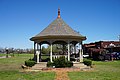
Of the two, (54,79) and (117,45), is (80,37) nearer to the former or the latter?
(54,79)

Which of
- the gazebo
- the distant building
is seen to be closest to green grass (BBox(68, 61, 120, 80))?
the gazebo

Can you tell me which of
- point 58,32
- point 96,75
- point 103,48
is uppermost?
point 58,32

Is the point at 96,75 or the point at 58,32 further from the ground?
the point at 58,32

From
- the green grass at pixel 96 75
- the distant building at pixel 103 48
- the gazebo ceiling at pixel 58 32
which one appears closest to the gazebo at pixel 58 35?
the gazebo ceiling at pixel 58 32

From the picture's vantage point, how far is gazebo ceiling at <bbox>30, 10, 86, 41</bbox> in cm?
2614

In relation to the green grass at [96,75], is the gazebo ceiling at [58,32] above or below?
above

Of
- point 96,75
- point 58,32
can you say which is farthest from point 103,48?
point 96,75

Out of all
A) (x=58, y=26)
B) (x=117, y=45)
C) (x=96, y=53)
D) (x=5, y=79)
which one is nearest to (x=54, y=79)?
(x=5, y=79)

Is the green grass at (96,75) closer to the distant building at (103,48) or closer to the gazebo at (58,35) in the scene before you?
the gazebo at (58,35)

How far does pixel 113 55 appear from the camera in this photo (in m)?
47.8

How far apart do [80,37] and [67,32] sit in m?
1.83

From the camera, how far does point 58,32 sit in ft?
87.9

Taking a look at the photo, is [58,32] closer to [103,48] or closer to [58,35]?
[58,35]

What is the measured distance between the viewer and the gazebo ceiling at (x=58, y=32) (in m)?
26.1
